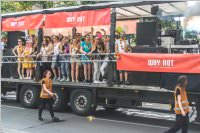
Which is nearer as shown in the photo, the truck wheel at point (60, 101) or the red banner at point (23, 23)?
the truck wheel at point (60, 101)

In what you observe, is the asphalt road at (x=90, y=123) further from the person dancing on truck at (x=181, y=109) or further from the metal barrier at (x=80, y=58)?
the person dancing on truck at (x=181, y=109)

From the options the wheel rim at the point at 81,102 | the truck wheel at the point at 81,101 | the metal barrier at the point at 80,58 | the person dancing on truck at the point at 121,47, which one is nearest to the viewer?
the person dancing on truck at the point at 121,47

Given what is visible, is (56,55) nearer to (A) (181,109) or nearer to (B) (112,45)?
(B) (112,45)

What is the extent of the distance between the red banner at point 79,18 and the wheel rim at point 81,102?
235 cm

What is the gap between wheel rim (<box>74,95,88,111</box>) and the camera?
13.2m

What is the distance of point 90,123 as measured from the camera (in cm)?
1213

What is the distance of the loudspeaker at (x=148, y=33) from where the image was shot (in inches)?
491

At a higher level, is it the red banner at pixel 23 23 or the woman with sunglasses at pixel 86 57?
the red banner at pixel 23 23

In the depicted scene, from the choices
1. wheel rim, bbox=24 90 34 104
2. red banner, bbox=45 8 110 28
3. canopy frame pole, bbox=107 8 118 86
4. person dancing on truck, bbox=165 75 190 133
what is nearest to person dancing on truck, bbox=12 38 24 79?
wheel rim, bbox=24 90 34 104

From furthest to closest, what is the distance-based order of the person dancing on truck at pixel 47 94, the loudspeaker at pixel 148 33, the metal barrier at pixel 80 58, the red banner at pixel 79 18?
the red banner at pixel 79 18 < the metal barrier at pixel 80 58 < the loudspeaker at pixel 148 33 < the person dancing on truck at pixel 47 94

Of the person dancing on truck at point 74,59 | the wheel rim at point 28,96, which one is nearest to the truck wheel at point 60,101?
the person dancing on truck at point 74,59

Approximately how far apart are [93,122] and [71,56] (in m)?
2.77

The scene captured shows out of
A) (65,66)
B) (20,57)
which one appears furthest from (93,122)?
(20,57)

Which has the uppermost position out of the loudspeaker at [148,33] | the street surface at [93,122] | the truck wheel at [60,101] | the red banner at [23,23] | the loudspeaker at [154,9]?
the loudspeaker at [154,9]
